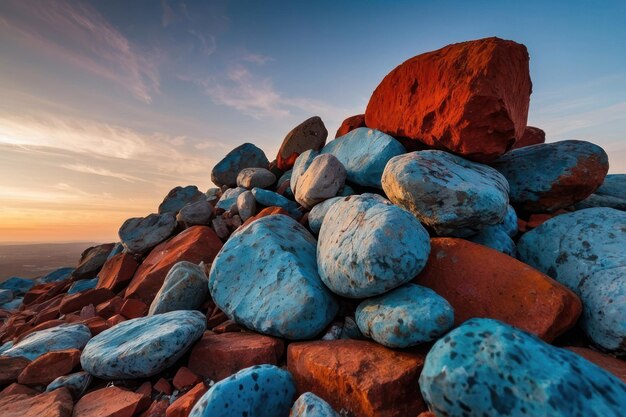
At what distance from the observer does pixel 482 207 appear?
302 centimetres

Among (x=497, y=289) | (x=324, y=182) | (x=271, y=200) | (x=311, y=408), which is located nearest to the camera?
(x=311, y=408)

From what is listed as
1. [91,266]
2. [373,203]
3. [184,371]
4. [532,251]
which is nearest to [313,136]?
[373,203]

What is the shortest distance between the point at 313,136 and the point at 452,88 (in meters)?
3.41

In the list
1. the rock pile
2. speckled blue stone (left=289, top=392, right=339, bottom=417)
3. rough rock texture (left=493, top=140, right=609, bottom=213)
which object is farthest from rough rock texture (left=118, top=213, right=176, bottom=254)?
rough rock texture (left=493, top=140, right=609, bottom=213)

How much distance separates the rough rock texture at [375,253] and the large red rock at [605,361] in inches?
57.7

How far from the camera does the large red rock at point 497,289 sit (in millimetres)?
2430

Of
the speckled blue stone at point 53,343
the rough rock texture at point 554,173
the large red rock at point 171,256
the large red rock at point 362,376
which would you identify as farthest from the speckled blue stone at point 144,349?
the rough rock texture at point 554,173

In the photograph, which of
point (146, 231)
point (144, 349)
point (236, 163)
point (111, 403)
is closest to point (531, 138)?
point (236, 163)

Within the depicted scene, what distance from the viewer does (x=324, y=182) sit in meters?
4.49

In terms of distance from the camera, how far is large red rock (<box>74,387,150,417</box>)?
240 centimetres

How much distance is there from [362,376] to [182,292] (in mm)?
2616

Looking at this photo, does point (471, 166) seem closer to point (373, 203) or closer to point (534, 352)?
point (373, 203)

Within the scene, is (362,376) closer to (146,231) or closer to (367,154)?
(367,154)

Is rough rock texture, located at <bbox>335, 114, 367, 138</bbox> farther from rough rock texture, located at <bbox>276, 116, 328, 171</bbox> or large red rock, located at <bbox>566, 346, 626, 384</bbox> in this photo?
large red rock, located at <bbox>566, 346, 626, 384</bbox>
